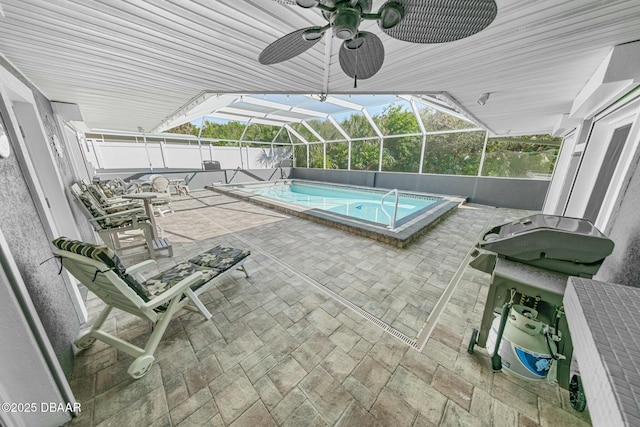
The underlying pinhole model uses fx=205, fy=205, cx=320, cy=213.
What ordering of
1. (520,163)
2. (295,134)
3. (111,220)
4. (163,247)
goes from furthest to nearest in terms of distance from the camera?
(295,134)
(520,163)
(163,247)
(111,220)

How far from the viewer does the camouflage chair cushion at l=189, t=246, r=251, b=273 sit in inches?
91.6

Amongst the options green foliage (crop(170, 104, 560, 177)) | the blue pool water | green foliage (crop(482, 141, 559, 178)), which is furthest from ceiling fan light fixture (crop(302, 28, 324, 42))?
green foliage (crop(482, 141, 559, 178))

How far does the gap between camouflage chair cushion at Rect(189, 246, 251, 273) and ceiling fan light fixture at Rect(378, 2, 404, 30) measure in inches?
97.8

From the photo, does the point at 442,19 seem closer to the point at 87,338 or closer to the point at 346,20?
the point at 346,20

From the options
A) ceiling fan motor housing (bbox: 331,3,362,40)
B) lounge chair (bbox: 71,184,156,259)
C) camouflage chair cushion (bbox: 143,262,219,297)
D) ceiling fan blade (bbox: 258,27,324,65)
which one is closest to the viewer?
ceiling fan motor housing (bbox: 331,3,362,40)

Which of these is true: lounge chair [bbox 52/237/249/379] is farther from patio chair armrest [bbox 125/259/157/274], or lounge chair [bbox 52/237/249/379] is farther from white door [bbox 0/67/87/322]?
white door [bbox 0/67/87/322]

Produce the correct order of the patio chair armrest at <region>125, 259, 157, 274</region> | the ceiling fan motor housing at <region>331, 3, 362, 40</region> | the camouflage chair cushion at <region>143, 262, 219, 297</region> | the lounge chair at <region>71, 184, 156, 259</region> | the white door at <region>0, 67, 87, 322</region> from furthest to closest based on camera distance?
the lounge chair at <region>71, 184, 156, 259</region> → the camouflage chair cushion at <region>143, 262, 219, 297</region> → the patio chair armrest at <region>125, 259, 157, 274</region> → the white door at <region>0, 67, 87, 322</region> → the ceiling fan motor housing at <region>331, 3, 362, 40</region>

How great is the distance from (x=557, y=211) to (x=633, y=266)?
4181 millimetres

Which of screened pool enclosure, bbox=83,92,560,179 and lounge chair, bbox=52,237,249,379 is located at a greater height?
screened pool enclosure, bbox=83,92,560,179

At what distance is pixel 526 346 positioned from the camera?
1.43 m

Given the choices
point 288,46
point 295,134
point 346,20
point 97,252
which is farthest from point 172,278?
point 295,134

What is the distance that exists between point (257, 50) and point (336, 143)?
10.5 metres

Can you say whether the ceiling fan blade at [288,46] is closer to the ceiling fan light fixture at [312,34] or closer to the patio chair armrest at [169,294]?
the ceiling fan light fixture at [312,34]

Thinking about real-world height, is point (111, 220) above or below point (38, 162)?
below
